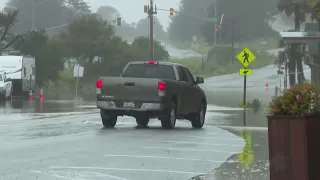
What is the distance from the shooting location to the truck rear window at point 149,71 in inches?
906

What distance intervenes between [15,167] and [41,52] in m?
62.1

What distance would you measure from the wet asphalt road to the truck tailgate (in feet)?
2.89

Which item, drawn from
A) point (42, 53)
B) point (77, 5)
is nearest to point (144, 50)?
point (42, 53)

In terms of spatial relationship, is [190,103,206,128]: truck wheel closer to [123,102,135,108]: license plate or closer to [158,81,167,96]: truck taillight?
[158,81,167,96]: truck taillight

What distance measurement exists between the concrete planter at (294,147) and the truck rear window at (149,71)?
1383 cm

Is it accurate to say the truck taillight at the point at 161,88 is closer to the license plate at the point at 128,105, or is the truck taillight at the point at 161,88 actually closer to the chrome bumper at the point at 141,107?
the chrome bumper at the point at 141,107

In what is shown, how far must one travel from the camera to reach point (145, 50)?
329 feet

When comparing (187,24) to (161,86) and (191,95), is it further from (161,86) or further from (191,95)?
(161,86)

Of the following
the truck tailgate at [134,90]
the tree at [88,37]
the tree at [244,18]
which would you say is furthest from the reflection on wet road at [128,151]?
the tree at [244,18]

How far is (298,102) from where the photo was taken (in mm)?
9297

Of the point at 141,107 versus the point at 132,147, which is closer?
the point at 132,147

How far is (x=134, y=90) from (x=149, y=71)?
76.1 inches

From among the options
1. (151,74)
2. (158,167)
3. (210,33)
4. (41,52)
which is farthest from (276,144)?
(210,33)

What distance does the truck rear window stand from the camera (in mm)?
23000
